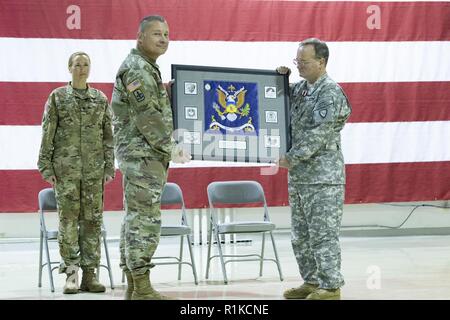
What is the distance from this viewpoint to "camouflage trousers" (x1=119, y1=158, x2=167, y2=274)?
3762 millimetres

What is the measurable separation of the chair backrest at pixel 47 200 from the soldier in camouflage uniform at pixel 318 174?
1.86 meters

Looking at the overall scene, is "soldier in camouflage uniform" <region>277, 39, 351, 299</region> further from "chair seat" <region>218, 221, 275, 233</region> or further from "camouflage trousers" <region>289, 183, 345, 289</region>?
"chair seat" <region>218, 221, 275, 233</region>

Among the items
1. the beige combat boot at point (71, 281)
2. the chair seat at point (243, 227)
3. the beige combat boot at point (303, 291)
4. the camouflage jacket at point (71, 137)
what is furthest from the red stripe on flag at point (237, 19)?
the beige combat boot at point (303, 291)

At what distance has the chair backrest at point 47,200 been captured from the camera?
5117 millimetres

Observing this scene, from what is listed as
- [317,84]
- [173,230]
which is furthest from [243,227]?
[317,84]

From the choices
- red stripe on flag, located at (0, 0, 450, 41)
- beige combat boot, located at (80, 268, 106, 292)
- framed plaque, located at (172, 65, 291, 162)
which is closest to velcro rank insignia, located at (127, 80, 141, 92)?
framed plaque, located at (172, 65, 291, 162)

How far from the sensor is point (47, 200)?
5137 mm

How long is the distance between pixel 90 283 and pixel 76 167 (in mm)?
A: 750

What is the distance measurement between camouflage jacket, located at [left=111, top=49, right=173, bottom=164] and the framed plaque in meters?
0.37

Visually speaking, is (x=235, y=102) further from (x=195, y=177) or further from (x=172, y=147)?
(x=195, y=177)

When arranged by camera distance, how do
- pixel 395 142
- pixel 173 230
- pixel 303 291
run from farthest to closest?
pixel 395 142 → pixel 173 230 → pixel 303 291

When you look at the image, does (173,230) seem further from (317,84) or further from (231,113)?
(317,84)

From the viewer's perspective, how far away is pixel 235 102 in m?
4.34

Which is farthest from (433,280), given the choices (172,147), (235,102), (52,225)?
(52,225)
